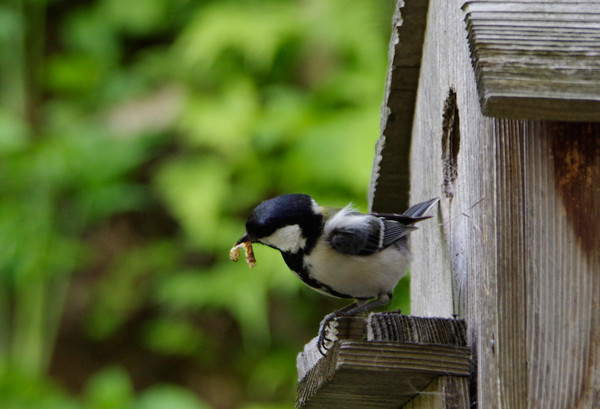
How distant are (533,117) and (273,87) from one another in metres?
2.43

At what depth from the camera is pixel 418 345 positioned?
94 cm

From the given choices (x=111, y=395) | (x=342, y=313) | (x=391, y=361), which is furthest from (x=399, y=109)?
(x=111, y=395)

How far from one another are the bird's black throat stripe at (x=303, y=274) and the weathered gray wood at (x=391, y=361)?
0.35 meters

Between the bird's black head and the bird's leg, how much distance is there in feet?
0.51

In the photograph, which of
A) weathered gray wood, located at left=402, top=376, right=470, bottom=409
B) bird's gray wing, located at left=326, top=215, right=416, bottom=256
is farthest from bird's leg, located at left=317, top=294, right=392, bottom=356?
weathered gray wood, located at left=402, top=376, right=470, bottom=409

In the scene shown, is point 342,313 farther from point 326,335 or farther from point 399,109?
point 399,109

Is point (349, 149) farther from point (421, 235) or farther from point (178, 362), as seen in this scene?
point (178, 362)

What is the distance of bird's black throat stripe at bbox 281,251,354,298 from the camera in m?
1.51

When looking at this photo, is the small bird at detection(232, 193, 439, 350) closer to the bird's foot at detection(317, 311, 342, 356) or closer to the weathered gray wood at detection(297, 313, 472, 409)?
the bird's foot at detection(317, 311, 342, 356)

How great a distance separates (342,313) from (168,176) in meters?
1.88

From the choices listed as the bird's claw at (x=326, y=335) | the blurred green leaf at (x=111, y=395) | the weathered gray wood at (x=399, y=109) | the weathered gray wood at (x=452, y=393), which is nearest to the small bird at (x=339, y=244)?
the bird's claw at (x=326, y=335)

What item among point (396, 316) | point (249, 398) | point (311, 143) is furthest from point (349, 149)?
point (396, 316)

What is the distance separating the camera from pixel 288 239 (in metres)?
1.55

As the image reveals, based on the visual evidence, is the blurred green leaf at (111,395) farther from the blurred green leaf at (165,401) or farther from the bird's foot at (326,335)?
the bird's foot at (326,335)
